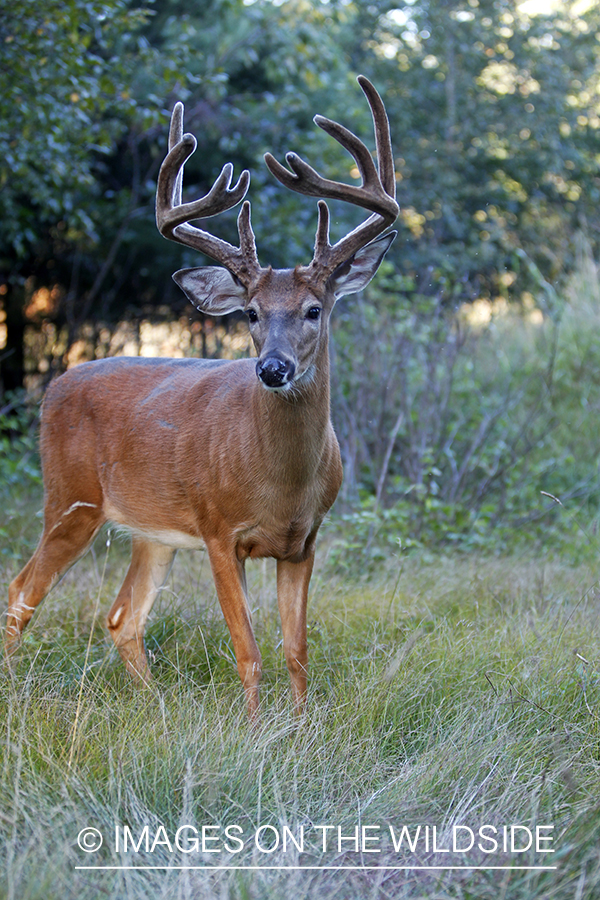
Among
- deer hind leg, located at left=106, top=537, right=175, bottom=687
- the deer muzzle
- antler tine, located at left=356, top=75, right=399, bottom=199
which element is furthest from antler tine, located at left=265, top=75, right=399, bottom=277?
deer hind leg, located at left=106, top=537, right=175, bottom=687

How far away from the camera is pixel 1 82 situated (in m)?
5.98

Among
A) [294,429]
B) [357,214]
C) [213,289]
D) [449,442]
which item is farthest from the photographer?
[357,214]

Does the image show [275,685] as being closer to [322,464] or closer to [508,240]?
[322,464]

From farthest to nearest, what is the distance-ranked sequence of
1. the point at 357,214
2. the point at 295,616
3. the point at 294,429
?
the point at 357,214 < the point at 295,616 < the point at 294,429

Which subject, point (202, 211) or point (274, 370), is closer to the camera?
point (274, 370)

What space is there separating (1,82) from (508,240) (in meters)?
11.4

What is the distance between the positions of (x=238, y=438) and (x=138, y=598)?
1126 mm

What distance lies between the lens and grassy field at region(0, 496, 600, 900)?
7.55 ft

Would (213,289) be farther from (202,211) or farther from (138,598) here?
(138,598)

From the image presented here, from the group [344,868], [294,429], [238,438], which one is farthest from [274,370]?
[344,868]

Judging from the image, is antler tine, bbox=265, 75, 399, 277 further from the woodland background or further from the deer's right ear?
the woodland background

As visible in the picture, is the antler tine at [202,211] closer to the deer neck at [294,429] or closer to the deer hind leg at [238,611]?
the deer neck at [294,429]

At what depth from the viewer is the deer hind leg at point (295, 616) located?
12.0 feet

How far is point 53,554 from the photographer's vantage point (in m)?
4.29
